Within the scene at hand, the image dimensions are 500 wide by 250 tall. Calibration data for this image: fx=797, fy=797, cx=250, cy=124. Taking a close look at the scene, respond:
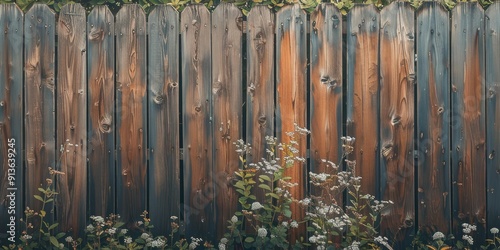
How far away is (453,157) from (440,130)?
205mm

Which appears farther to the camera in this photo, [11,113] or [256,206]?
[11,113]

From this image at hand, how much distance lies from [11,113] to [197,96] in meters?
1.25

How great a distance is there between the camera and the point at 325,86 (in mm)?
5285

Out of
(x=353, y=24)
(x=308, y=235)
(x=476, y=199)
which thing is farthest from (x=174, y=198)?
(x=476, y=199)

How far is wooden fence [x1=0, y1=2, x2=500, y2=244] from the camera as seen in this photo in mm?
5277

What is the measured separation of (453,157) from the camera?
5.36 m

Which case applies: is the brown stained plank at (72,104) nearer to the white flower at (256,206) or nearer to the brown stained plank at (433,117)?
the white flower at (256,206)

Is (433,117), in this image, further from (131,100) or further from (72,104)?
(72,104)

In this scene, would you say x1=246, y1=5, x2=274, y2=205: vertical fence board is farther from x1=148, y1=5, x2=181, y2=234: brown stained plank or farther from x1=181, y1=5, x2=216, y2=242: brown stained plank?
x1=148, y1=5, x2=181, y2=234: brown stained plank

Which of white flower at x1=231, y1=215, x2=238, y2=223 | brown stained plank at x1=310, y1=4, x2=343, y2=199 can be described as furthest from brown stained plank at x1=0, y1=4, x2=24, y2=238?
brown stained plank at x1=310, y1=4, x2=343, y2=199

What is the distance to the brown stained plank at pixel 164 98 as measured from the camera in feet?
17.3

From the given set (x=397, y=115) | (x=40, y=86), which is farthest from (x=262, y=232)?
(x=40, y=86)

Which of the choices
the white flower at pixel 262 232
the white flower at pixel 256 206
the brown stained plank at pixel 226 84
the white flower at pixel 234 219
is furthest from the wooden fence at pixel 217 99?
the white flower at pixel 262 232

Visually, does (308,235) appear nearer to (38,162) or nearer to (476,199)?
(476,199)
